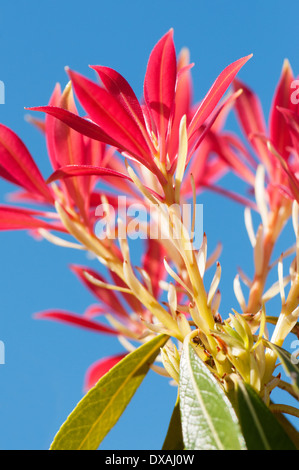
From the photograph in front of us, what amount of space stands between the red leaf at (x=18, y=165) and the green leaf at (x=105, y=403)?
1.61 feet

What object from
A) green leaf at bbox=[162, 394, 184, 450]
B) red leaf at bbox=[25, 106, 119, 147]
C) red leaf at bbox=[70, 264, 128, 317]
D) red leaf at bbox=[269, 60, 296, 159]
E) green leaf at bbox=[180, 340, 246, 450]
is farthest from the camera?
red leaf at bbox=[70, 264, 128, 317]

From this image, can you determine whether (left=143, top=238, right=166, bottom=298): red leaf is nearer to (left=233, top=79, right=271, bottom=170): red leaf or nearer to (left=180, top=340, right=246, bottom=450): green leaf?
(left=233, top=79, right=271, bottom=170): red leaf

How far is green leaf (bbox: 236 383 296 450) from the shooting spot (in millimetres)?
882

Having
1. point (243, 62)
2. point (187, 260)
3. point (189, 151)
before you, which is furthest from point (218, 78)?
point (187, 260)

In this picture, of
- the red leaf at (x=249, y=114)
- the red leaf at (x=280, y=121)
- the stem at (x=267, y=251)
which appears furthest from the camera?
the red leaf at (x=249, y=114)

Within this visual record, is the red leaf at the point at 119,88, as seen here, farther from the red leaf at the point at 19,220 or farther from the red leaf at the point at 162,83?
the red leaf at the point at 19,220

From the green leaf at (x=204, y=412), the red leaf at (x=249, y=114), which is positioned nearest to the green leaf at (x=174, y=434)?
the green leaf at (x=204, y=412)

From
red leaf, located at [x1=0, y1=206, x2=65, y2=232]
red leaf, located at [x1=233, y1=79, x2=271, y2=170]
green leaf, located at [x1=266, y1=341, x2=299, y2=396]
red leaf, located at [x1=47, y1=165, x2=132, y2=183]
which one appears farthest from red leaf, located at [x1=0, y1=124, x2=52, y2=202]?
green leaf, located at [x1=266, y1=341, x2=299, y2=396]

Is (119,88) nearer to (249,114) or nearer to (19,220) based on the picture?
(19,220)

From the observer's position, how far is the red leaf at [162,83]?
1.15 m

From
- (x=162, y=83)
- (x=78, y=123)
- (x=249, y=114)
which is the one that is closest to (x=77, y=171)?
(x=78, y=123)

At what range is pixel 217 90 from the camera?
112cm

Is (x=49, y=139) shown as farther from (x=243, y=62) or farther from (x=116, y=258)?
(x=243, y=62)

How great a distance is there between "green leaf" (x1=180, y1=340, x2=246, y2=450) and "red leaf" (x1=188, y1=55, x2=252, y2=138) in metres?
0.46
